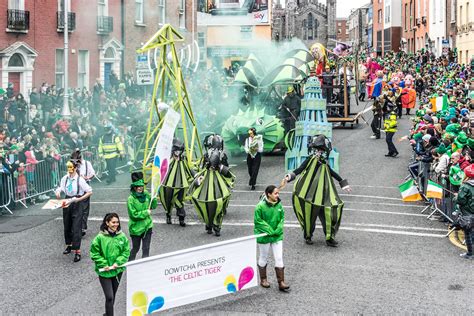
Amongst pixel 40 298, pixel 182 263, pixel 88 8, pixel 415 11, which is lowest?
pixel 40 298

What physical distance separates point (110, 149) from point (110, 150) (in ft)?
0.09

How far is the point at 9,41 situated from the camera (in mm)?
25547

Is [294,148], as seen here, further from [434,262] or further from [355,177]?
[434,262]

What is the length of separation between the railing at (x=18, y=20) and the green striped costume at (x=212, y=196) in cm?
1474

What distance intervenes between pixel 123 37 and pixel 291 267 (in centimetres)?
2359

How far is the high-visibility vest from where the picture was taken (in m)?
19.6

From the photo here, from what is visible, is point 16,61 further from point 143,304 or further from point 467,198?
point 143,304

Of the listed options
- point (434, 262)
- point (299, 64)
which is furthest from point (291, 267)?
point (299, 64)

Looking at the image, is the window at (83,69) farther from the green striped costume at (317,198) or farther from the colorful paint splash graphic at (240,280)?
the colorful paint splash graphic at (240,280)

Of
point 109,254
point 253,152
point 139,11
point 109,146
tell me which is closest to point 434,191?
point 253,152

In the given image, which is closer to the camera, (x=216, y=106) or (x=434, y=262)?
(x=434, y=262)

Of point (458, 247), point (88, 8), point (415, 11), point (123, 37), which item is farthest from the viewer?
point (415, 11)

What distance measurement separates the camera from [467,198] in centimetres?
1177

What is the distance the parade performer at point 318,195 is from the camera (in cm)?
1229
